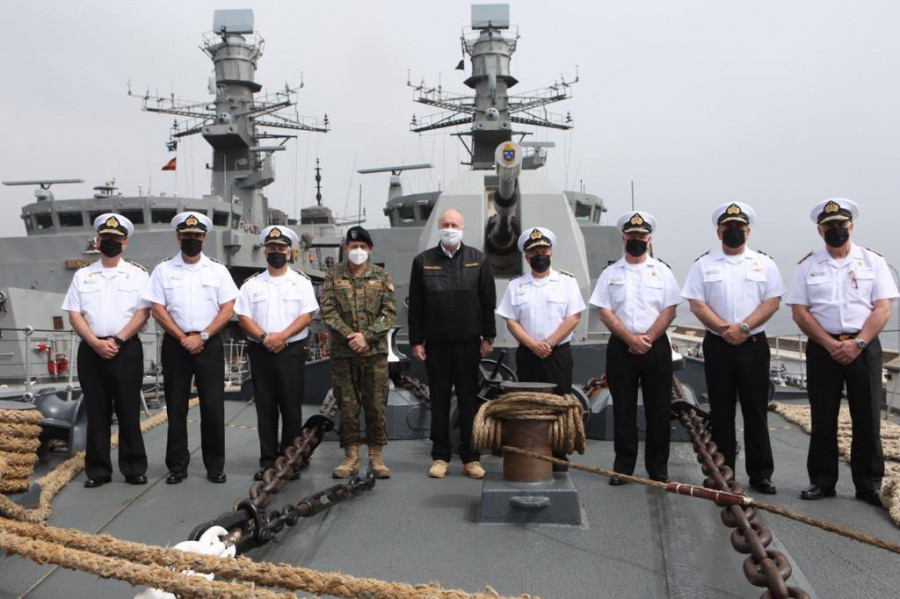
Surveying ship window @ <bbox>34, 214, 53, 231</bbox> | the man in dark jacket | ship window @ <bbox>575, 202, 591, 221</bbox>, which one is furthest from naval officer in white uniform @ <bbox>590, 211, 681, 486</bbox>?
ship window @ <bbox>34, 214, 53, 231</bbox>

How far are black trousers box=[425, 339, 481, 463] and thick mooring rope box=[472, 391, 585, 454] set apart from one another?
862 mm

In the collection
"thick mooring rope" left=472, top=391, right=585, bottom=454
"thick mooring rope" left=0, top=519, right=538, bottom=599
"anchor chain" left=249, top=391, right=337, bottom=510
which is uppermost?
"thick mooring rope" left=472, top=391, right=585, bottom=454

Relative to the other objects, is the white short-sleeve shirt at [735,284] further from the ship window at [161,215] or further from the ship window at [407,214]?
the ship window at [161,215]

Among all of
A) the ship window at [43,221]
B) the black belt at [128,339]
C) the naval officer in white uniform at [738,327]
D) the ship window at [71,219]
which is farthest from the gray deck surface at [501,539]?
the ship window at [43,221]

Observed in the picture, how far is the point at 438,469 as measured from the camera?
3.63 meters

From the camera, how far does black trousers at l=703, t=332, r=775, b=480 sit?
3.43 metres

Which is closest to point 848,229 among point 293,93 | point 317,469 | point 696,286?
point 696,286

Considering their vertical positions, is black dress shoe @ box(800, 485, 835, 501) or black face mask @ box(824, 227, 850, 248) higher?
black face mask @ box(824, 227, 850, 248)

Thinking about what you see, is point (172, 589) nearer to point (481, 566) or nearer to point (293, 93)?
point (481, 566)

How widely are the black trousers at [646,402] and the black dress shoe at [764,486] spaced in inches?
16.2

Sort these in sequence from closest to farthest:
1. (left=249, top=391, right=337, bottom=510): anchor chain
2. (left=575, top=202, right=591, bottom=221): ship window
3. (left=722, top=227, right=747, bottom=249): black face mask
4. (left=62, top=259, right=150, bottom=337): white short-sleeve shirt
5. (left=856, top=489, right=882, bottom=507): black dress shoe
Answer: (left=249, top=391, right=337, bottom=510): anchor chain, (left=856, top=489, right=882, bottom=507): black dress shoe, (left=722, top=227, right=747, bottom=249): black face mask, (left=62, top=259, right=150, bottom=337): white short-sleeve shirt, (left=575, top=202, right=591, bottom=221): ship window

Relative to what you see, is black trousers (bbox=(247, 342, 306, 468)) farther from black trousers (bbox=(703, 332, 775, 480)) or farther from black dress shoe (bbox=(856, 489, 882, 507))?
black dress shoe (bbox=(856, 489, 882, 507))

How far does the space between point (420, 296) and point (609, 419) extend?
153 centimetres

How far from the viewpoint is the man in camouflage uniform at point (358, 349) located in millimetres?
3664
